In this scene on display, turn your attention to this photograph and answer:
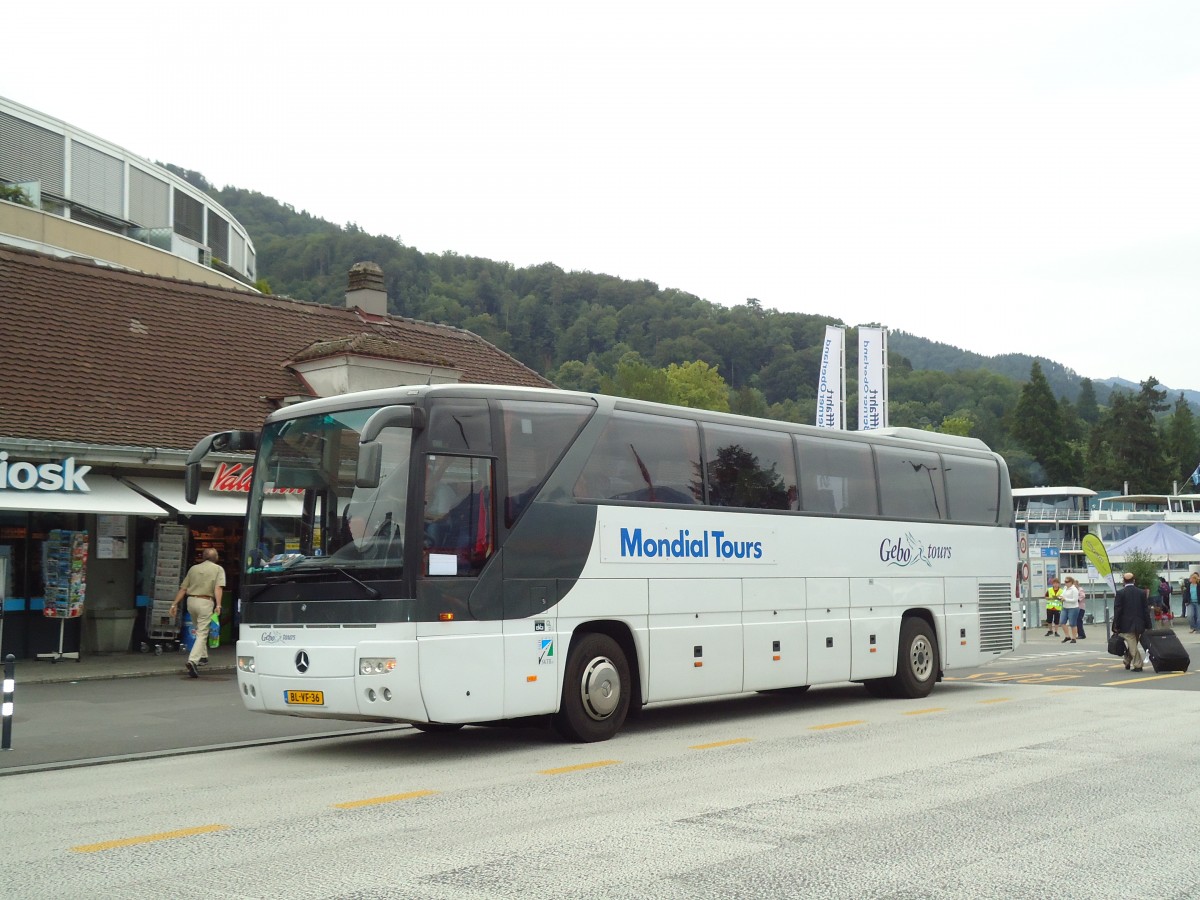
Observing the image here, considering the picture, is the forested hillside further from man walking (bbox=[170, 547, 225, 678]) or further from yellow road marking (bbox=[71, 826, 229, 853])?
yellow road marking (bbox=[71, 826, 229, 853])

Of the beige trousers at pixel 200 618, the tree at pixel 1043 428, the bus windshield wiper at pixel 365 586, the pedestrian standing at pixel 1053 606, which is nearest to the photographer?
the bus windshield wiper at pixel 365 586

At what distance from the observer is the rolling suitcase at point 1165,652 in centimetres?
2192

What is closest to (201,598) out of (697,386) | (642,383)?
(642,383)

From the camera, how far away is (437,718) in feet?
36.6

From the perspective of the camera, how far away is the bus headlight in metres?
11.1

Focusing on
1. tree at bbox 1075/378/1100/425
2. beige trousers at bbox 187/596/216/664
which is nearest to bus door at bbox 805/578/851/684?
beige trousers at bbox 187/596/216/664

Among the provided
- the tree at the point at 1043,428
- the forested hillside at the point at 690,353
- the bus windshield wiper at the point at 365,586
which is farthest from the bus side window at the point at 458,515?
the tree at the point at 1043,428

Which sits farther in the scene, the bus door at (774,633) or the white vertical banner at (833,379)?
the white vertical banner at (833,379)

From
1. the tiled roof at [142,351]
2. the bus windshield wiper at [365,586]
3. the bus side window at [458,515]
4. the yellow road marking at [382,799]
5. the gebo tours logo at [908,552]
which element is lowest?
the yellow road marking at [382,799]

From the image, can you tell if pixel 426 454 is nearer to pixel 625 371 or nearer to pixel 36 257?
pixel 36 257

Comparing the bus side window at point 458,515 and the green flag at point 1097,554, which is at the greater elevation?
the bus side window at point 458,515

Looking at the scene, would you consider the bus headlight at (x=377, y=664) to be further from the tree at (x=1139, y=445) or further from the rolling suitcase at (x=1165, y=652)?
the tree at (x=1139, y=445)

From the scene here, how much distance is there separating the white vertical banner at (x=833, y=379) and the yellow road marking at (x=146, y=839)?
118ft

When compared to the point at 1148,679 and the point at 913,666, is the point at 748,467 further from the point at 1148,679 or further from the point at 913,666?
the point at 1148,679
